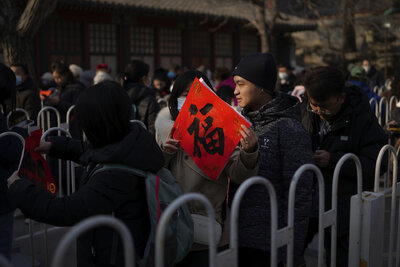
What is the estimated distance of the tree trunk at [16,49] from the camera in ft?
22.4

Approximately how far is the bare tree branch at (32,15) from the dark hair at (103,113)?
5.43m

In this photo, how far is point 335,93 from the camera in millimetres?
2604

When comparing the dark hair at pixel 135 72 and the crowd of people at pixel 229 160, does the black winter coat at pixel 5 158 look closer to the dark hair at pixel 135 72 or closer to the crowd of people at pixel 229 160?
the crowd of people at pixel 229 160

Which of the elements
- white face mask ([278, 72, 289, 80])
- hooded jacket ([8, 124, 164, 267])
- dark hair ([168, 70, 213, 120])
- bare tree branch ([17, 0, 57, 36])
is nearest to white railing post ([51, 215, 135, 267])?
hooded jacket ([8, 124, 164, 267])

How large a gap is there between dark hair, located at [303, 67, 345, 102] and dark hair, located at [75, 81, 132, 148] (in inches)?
49.7

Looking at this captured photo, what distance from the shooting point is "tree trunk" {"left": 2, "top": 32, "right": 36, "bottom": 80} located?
683cm

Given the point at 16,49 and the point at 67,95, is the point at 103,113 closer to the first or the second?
the point at 67,95

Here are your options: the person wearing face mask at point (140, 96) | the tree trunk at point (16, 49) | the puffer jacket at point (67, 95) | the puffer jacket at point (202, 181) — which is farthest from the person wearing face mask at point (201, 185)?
the tree trunk at point (16, 49)

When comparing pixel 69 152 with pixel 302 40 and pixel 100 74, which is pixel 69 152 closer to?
pixel 100 74

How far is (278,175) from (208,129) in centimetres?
40

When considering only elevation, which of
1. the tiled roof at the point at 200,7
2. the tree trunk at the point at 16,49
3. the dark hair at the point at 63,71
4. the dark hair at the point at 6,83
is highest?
the tiled roof at the point at 200,7

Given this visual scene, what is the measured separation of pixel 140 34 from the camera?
54.1 ft

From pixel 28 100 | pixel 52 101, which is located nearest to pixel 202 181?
pixel 28 100

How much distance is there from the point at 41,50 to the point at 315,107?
12621 millimetres
